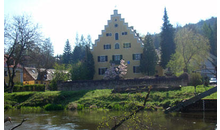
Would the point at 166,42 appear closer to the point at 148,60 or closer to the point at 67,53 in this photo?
the point at 148,60

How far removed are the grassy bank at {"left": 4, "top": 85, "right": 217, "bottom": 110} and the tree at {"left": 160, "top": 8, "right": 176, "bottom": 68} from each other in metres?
17.3

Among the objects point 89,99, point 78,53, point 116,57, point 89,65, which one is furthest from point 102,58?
point 78,53

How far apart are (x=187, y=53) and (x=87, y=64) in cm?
1895

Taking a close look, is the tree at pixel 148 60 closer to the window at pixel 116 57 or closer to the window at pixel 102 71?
the window at pixel 116 57

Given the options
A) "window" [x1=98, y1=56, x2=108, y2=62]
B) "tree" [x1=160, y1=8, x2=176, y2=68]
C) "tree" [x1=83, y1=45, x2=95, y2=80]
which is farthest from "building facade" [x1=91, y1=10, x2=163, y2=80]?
"tree" [x1=160, y1=8, x2=176, y2=68]

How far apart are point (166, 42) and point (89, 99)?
24.4 m

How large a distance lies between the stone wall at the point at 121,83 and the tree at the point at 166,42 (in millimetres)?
14089

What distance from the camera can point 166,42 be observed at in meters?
50.2

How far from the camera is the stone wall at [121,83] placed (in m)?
34.7

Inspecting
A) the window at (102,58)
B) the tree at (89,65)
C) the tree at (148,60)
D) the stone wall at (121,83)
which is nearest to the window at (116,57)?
the window at (102,58)

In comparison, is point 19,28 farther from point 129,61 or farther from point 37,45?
point 129,61

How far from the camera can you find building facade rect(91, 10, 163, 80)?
48.3m

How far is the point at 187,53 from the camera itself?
4762 centimetres

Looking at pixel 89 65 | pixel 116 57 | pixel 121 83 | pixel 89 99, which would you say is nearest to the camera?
pixel 89 99
